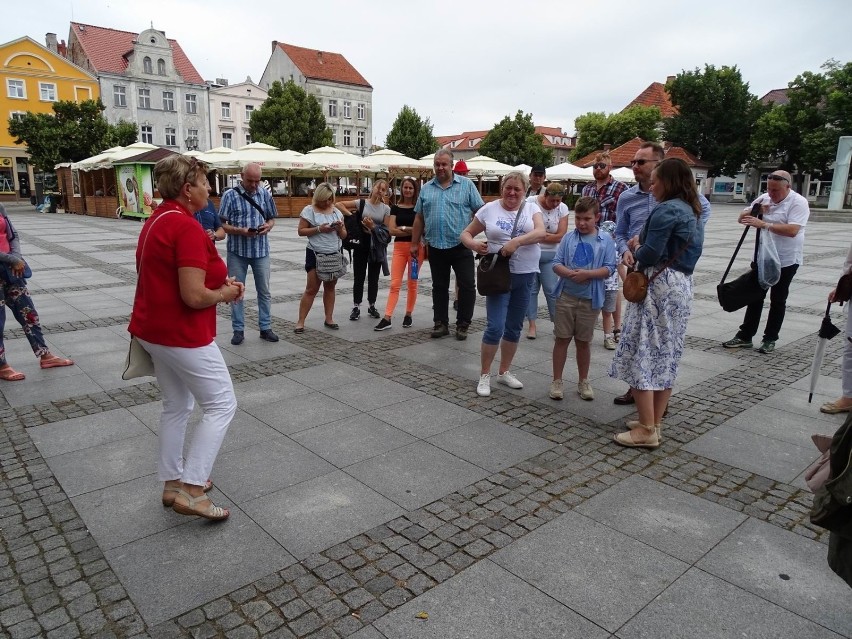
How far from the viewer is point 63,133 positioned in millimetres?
32000

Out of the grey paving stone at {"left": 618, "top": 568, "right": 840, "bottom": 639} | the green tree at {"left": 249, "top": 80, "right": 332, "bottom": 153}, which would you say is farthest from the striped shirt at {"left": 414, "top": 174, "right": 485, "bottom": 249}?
the green tree at {"left": 249, "top": 80, "right": 332, "bottom": 153}

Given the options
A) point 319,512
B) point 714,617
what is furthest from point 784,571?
point 319,512

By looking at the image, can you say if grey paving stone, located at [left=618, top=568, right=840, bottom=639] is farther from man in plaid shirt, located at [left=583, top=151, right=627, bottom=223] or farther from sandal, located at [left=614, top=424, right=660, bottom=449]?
→ man in plaid shirt, located at [left=583, top=151, right=627, bottom=223]

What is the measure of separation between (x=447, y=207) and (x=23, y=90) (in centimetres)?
5180

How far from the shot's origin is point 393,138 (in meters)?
54.7

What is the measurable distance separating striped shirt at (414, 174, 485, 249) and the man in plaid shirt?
133 centimetres

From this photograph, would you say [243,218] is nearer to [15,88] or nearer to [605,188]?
[605,188]

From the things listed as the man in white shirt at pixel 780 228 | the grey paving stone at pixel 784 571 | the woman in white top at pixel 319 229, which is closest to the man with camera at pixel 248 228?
the woman in white top at pixel 319 229

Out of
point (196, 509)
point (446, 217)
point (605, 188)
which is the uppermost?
point (605, 188)

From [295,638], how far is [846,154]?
120 ft

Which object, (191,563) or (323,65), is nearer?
(191,563)

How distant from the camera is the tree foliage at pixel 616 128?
52438 millimetres

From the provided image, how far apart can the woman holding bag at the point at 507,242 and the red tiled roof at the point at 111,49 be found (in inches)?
2171

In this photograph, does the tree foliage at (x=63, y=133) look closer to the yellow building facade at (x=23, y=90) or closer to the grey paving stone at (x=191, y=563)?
the yellow building facade at (x=23, y=90)
